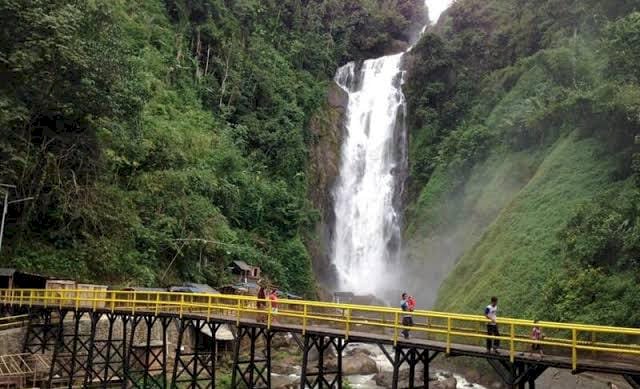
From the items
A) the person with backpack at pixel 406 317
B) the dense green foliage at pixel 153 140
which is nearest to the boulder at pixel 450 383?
the person with backpack at pixel 406 317

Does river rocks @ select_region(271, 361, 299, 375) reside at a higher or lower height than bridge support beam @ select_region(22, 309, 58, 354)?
lower

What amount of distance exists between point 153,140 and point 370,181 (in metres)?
30.6

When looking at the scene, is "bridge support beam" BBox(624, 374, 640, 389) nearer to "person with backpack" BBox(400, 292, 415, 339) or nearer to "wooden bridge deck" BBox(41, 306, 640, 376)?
"wooden bridge deck" BBox(41, 306, 640, 376)

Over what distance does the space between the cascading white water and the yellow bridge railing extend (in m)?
33.4

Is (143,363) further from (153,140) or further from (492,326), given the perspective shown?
(492,326)

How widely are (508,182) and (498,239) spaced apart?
1057cm

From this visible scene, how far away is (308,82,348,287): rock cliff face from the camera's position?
58.9 meters

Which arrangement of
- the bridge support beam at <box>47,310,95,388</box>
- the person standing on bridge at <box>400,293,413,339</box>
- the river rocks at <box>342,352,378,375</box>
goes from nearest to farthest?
the person standing on bridge at <box>400,293,413,339</box> → the bridge support beam at <box>47,310,95,388</box> → the river rocks at <box>342,352,378,375</box>

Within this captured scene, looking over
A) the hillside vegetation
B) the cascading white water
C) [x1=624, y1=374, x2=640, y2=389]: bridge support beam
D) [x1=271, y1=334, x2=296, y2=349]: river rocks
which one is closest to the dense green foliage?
the cascading white water

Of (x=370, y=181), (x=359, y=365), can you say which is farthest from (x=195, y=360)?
(x=370, y=181)

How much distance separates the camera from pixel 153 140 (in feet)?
137

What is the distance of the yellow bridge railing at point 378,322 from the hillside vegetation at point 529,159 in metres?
5.29

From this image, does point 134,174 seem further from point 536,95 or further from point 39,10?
point 536,95

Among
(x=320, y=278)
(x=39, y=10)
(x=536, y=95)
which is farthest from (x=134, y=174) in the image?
(x=536, y=95)
